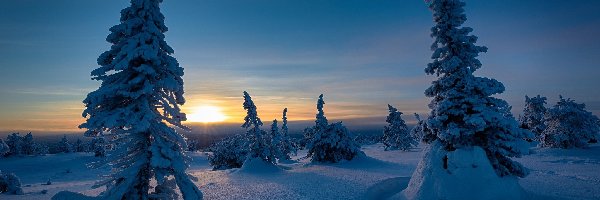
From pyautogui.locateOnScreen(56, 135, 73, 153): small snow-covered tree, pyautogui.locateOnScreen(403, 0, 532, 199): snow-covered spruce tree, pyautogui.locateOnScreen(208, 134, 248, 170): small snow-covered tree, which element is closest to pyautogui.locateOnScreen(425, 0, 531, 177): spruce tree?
pyautogui.locateOnScreen(403, 0, 532, 199): snow-covered spruce tree

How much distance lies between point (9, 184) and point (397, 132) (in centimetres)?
5653

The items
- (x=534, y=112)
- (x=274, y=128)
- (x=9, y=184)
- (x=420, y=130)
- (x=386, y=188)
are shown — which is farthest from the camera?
(x=534, y=112)

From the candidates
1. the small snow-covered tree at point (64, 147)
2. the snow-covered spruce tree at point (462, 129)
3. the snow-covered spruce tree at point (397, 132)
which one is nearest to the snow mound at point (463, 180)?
the snow-covered spruce tree at point (462, 129)

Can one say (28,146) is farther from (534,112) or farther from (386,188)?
(534,112)

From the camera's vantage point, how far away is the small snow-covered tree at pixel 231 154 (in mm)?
54594

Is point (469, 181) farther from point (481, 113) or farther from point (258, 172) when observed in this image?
point (258, 172)

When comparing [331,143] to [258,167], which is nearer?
[258,167]

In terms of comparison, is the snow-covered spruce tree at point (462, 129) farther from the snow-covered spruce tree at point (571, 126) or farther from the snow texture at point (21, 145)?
the snow texture at point (21, 145)

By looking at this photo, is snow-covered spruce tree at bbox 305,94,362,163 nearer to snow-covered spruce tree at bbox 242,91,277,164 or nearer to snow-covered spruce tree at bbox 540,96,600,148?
snow-covered spruce tree at bbox 242,91,277,164

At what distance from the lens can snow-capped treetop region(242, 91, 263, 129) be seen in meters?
41.5

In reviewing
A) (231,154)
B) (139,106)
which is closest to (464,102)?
(139,106)

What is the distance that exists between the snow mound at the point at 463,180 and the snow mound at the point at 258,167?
2248 centimetres

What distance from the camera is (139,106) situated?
40.6ft

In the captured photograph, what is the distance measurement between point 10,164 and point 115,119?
266 ft
